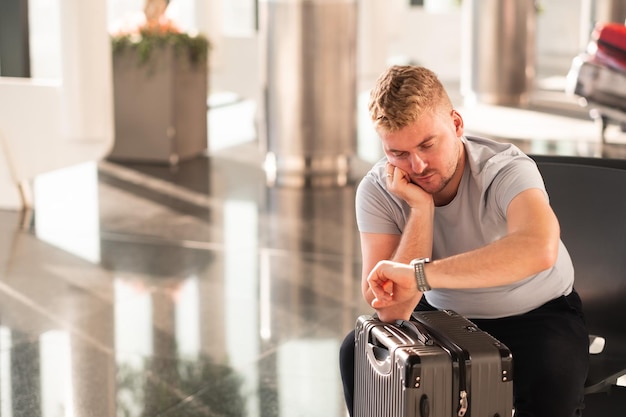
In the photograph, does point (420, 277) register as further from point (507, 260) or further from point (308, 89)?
point (308, 89)

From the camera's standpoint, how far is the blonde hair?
7.47ft

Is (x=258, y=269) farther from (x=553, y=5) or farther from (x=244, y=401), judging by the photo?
(x=553, y=5)

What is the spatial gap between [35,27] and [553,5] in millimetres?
11935

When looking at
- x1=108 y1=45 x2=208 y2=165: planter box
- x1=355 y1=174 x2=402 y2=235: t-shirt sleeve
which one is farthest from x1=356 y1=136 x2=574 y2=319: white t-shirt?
x1=108 y1=45 x2=208 y2=165: planter box

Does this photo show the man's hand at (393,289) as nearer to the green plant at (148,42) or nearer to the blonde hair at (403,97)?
the blonde hair at (403,97)

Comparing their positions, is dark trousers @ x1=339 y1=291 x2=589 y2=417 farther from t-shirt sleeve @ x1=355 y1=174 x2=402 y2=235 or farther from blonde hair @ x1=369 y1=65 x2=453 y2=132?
blonde hair @ x1=369 y1=65 x2=453 y2=132

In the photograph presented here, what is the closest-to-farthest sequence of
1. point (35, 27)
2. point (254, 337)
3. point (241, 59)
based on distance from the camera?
point (254, 337), point (35, 27), point (241, 59)

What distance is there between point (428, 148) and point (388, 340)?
45 cm

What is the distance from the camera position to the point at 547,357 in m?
2.28

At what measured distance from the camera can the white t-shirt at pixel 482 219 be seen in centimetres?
236

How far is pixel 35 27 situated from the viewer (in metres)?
8.77

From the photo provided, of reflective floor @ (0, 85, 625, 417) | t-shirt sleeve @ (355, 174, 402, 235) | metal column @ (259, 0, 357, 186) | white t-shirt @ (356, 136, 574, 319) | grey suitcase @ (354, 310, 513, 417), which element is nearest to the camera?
grey suitcase @ (354, 310, 513, 417)

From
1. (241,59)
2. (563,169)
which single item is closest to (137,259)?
(563,169)

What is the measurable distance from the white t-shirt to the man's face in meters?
0.06
